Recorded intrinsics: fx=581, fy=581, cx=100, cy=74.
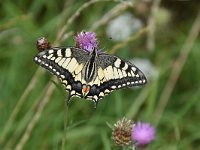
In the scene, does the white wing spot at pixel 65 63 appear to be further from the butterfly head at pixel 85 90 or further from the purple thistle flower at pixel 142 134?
the purple thistle flower at pixel 142 134

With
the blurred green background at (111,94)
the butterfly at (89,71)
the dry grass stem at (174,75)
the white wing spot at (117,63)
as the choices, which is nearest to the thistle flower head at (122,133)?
the butterfly at (89,71)

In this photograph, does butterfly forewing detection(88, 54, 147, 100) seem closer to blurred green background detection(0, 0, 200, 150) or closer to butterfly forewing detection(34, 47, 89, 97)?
butterfly forewing detection(34, 47, 89, 97)

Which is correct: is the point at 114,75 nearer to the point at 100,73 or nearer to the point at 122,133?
the point at 100,73

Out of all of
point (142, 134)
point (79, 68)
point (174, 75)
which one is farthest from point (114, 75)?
point (174, 75)

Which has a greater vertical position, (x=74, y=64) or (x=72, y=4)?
(x=72, y=4)

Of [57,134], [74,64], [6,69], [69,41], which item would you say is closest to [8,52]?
[6,69]

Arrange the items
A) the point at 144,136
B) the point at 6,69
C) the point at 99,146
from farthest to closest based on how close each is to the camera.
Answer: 1. the point at 6,69
2. the point at 99,146
3. the point at 144,136

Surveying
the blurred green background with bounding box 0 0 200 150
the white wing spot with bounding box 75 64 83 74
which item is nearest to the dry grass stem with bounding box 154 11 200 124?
the blurred green background with bounding box 0 0 200 150

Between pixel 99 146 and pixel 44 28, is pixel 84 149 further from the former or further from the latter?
pixel 44 28
